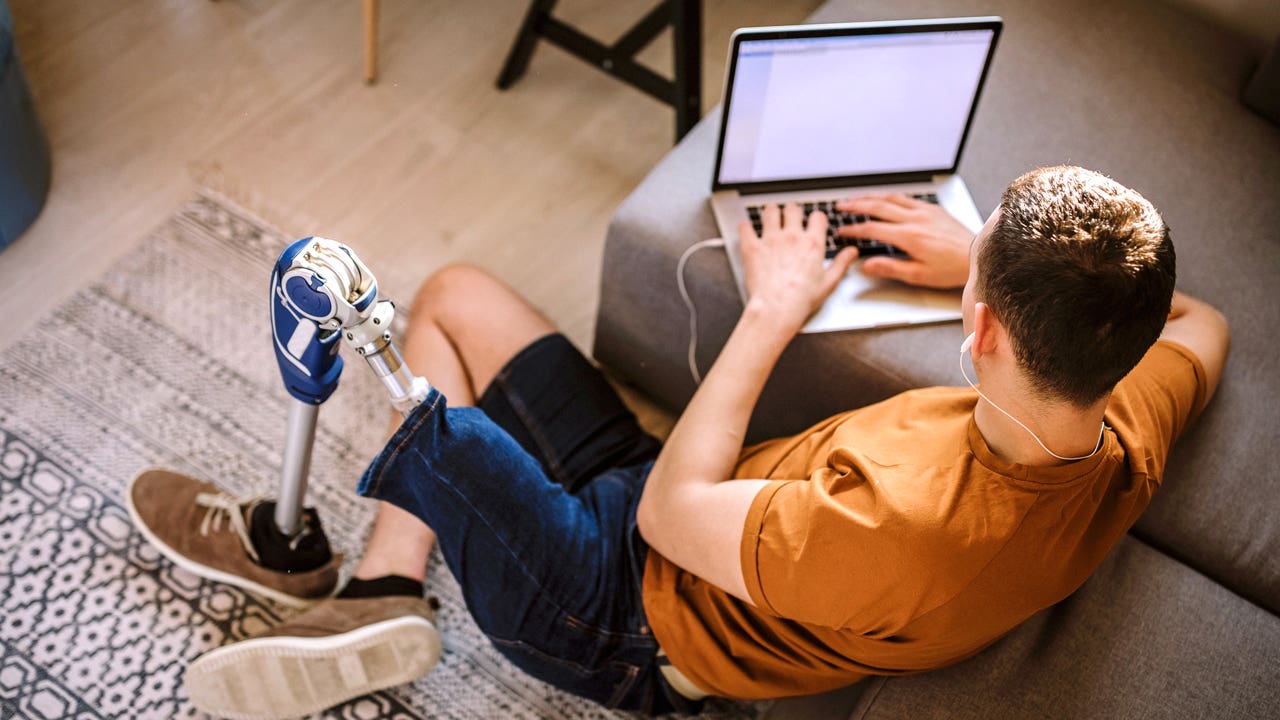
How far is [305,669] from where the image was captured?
123cm

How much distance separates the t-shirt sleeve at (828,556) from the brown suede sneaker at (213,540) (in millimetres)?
769

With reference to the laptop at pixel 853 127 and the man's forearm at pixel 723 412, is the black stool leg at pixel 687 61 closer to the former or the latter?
the laptop at pixel 853 127

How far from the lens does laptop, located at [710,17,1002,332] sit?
1263 mm

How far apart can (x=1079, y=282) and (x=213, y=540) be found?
3.95ft

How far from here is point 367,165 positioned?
1967 millimetres

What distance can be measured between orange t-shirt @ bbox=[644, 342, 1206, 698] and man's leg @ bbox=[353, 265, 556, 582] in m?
0.45

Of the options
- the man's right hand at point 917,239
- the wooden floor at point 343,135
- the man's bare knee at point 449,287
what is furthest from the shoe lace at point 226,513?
the man's right hand at point 917,239

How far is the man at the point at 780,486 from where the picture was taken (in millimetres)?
829

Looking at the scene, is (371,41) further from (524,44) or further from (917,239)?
(917,239)

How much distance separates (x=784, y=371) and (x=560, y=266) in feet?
2.19

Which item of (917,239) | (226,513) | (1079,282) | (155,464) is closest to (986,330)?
(1079,282)

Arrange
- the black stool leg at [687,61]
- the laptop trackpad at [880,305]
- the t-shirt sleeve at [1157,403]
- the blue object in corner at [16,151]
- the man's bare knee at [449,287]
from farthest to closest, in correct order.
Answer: the black stool leg at [687,61] → the blue object in corner at [16,151] → the man's bare knee at [449,287] → the laptop trackpad at [880,305] → the t-shirt sleeve at [1157,403]

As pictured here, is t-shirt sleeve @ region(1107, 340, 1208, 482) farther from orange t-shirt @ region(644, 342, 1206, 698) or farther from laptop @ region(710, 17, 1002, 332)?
laptop @ region(710, 17, 1002, 332)

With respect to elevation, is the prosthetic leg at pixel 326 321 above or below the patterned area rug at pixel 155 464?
above
